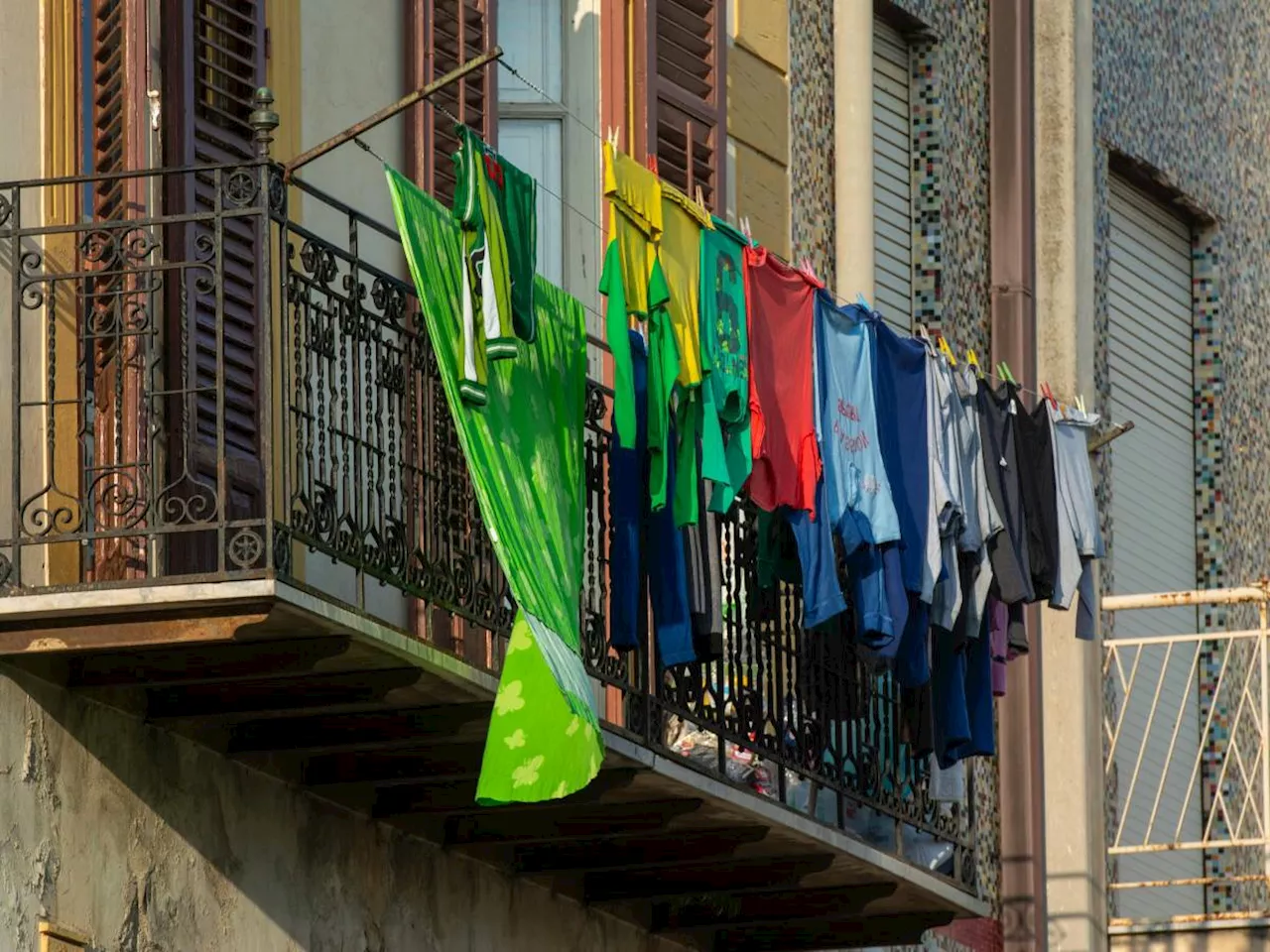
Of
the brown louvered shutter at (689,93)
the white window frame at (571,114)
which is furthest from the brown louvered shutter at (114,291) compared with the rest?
the brown louvered shutter at (689,93)

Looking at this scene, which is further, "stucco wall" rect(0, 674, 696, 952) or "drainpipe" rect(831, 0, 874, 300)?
"drainpipe" rect(831, 0, 874, 300)

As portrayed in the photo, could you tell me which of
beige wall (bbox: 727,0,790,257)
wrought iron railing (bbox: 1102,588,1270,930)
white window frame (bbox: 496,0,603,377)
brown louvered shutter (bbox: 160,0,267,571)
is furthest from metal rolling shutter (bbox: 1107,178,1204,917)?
brown louvered shutter (bbox: 160,0,267,571)

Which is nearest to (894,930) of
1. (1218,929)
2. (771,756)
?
(771,756)

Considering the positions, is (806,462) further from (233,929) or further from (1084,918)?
(1084,918)

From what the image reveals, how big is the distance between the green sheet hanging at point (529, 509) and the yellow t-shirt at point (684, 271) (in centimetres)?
38

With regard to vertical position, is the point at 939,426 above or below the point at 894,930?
above

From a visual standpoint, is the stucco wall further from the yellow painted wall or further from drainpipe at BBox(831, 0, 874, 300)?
drainpipe at BBox(831, 0, 874, 300)

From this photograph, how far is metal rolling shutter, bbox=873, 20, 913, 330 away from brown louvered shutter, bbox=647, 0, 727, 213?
2363 millimetres

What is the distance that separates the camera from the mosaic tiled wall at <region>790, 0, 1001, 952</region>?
1728 cm

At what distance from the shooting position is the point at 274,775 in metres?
12.5

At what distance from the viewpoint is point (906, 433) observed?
14172 mm

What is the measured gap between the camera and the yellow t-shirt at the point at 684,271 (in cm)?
1277

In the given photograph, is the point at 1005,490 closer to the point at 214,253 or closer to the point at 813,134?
the point at 813,134

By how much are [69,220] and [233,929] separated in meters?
2.18
